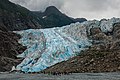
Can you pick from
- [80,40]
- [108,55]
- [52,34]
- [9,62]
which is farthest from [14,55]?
[108,55]

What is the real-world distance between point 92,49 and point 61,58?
17.0 meters

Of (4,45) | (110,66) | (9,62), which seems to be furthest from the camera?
(4,45)

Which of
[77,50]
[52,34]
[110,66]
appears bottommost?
[110,66]

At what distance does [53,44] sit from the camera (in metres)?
152

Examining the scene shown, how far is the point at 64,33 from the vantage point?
A: 171 metres

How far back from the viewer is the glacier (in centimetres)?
14012

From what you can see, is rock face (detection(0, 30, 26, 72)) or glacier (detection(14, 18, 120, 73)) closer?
glacier (detection(14, 18, 120, 73))

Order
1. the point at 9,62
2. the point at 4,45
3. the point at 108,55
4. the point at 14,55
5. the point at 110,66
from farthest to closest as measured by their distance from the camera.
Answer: the point at 4,45, the point at 14,55, the point at 9,62, the point at 108,55, the point at 110,66

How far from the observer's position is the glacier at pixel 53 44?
140 meters

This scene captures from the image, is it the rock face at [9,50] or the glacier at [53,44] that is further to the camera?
the rock face at [9,50]

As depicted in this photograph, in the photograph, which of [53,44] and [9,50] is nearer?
[53,44]

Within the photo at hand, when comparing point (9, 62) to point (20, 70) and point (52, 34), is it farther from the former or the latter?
point (52, 34)

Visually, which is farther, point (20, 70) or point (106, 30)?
point (106, 30)

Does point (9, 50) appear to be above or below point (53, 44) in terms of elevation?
above
